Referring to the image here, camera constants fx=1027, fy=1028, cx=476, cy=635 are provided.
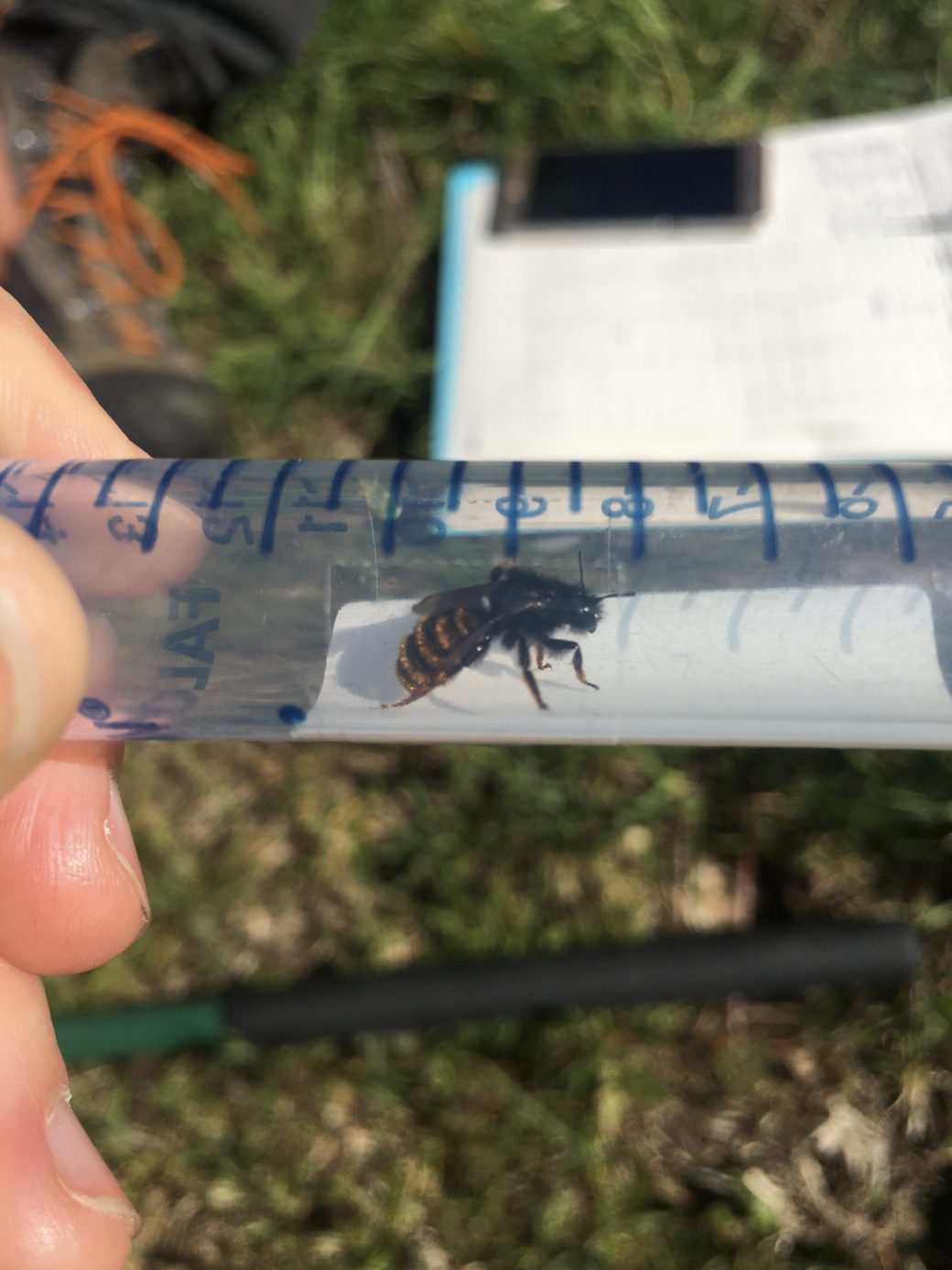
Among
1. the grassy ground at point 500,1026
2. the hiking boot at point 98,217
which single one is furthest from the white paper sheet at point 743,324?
the hiking boot at point 98,217

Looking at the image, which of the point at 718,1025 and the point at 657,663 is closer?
the point at 657,663

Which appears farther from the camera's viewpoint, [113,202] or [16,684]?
[113,202]

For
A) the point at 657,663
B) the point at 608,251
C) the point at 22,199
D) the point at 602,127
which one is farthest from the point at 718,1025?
the point at 22,199

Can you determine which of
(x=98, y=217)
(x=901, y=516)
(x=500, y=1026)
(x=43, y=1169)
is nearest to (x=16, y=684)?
(x=43, y=1169)

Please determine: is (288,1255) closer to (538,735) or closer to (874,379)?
(538,735)

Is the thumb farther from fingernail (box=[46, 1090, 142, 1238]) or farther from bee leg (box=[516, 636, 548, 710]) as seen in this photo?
fingernail (box=[46, 1090, 142, 1238])

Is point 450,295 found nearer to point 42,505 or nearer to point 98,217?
point 98,217

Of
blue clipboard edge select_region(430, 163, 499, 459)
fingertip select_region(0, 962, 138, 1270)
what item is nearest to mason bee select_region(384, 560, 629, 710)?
fingertip select_region(0, 962, 138, 1270)
